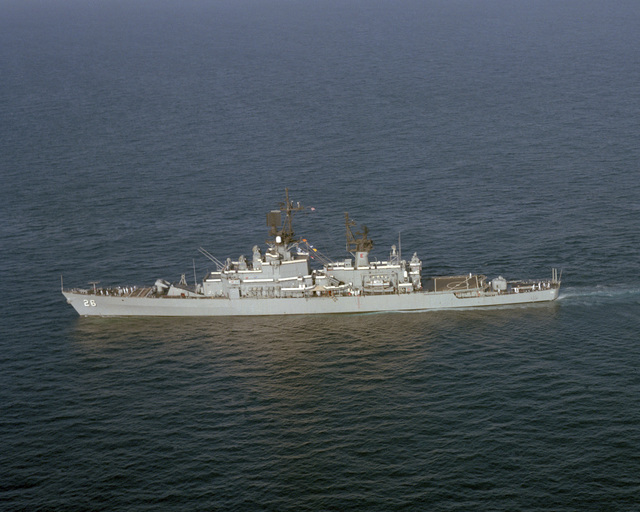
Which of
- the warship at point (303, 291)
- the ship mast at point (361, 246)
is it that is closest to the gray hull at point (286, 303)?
the warship at point (303, 291)

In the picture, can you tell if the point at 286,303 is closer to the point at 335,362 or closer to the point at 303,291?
the point at 303,291

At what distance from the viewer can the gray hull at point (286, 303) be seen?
431ft

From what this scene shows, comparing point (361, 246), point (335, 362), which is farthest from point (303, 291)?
point (335, 362)

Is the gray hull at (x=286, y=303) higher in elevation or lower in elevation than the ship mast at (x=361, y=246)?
lower

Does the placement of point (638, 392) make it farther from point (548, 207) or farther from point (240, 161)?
point (240, 161)

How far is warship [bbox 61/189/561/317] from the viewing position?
5197 inches

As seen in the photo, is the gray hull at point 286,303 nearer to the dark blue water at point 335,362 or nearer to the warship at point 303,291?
the warship at point 303,291

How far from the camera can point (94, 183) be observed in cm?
18800

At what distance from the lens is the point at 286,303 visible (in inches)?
5236

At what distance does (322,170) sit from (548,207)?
4509cm

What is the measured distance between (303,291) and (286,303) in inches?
117

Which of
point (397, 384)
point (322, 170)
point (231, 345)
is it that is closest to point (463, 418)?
point (397, 384)

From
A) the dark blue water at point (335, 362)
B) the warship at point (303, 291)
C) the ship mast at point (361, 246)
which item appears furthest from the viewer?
the ship mast at point (361, 246)

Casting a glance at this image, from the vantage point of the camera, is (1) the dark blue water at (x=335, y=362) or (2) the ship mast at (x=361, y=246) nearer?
(1) the dark blue water at (x=335, y=362)
